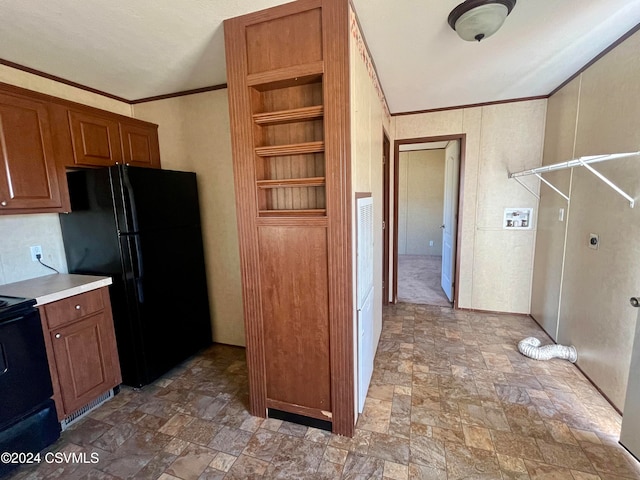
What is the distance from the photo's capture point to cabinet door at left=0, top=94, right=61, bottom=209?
1.73 metres

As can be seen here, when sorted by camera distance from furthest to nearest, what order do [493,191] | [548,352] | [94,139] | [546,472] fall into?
[493,191]
[548,352]
[94,139]
[546,472]

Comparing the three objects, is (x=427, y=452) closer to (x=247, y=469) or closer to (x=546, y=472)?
(x=546, y=472)

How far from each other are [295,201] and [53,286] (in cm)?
174

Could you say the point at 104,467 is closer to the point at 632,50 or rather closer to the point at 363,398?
the point at 363,398

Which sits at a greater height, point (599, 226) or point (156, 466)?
point (599, 226)

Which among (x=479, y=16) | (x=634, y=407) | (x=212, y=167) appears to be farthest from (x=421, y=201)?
(x=634, y=407)

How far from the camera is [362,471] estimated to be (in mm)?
1484

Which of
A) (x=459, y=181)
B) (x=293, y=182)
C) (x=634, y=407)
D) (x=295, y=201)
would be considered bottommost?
(x=634, y=407)

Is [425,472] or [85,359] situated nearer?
[425,472]

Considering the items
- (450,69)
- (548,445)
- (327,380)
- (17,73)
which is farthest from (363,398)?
(17,73)

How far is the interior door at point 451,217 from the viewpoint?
356cm

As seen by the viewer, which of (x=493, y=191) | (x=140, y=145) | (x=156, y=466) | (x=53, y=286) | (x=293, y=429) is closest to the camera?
(x=156, y=466)

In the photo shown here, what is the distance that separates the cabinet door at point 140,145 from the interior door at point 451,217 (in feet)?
11.1

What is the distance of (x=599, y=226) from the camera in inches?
81.8
